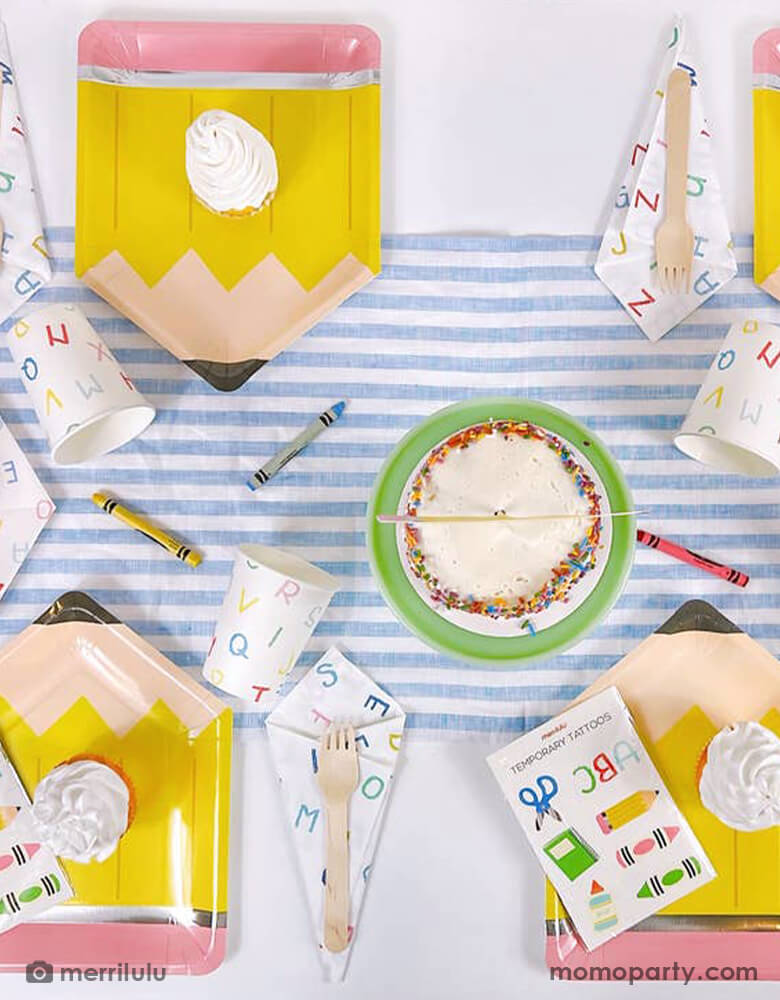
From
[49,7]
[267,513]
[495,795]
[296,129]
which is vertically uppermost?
[49,7]

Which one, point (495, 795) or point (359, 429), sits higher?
point (359, 429)

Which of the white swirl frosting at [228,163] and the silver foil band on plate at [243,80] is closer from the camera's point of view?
the white swirl frosting at [228,163]

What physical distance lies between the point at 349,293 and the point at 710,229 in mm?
344

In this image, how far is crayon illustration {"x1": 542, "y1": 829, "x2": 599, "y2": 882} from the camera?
0.95m

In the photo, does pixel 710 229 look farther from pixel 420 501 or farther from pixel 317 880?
pixel 317 880

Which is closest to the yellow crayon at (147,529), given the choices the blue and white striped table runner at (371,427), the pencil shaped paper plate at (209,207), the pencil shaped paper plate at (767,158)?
the blue and white striped table runner at (371,427)

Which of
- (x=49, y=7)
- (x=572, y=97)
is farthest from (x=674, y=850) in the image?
(x=49, y=7)

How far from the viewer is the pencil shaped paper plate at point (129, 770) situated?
3.17 feet

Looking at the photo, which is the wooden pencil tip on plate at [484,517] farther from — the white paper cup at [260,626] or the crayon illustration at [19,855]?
the crayon illustration at [19,855]

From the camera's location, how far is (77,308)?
93 centimetres

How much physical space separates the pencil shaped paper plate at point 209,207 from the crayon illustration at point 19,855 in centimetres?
46

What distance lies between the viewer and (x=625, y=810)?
0.95 meters

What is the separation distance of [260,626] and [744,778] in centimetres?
42

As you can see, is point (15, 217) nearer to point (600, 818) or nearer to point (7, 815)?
point (7, 815)
